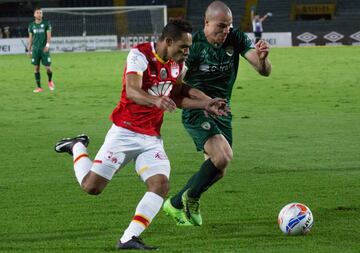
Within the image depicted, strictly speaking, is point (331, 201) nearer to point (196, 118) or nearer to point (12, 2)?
point (196, 118)

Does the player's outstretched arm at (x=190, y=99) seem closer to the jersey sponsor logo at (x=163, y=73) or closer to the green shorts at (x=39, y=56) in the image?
the jersey sponsor logo at (x=163, y=73)

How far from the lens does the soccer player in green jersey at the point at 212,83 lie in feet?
28.9

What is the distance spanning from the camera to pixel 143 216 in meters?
7.46

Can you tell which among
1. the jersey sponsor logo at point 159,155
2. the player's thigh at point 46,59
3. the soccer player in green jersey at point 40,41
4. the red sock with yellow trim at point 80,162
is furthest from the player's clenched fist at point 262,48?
the soccer player in green jersey at point 40,41

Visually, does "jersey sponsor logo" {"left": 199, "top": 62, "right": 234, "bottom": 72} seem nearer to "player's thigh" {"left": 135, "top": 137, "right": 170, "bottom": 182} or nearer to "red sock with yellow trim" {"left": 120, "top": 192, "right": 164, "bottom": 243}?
"player's thigh" {"left": 135, "top": 137, "right": 170, "bottom": 182}

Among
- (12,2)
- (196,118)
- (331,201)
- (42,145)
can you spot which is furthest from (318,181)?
(12,2)

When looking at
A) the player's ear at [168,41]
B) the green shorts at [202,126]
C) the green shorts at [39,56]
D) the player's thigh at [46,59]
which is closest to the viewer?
the player's ear at [168,41]

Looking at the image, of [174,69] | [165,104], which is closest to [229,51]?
[174,69]

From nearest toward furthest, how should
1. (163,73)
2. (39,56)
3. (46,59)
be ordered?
(163,73)
(46,59)
(39,56)

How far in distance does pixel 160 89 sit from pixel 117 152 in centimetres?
63

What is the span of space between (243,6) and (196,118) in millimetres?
52682

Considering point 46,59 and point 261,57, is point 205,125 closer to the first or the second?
point 261,57

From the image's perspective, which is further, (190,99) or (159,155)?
(190,99)

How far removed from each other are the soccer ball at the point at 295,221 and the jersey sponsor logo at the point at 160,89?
151 cm
